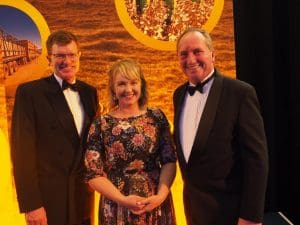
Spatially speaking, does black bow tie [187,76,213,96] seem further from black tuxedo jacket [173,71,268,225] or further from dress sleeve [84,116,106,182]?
dress sleeve [84,116,106,182]

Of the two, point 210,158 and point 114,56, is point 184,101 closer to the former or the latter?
point 210,158

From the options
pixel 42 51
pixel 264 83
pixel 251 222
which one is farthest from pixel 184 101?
pixel 264 83

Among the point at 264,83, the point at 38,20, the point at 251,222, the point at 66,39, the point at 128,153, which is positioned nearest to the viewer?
the point at 251,222

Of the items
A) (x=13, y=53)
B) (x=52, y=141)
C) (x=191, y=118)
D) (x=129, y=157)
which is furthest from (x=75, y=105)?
(x=13, y=53)

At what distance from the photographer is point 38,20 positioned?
3525mm

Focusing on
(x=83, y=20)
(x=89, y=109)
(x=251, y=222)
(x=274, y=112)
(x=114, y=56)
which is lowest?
(x=251, y=222)

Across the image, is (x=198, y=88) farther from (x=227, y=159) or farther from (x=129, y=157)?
(x=129, y=157)

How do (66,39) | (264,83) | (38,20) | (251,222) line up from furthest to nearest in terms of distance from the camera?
(264,83), (38,20), (66,39), (251,222)

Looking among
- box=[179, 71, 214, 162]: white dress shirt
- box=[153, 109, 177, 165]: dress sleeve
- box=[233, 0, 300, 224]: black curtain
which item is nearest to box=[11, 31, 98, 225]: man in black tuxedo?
box=[153, 109, 177, 165]: dress sleeve

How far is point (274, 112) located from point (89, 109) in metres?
2.31

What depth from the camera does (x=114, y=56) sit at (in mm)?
3627

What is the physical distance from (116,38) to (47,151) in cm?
130

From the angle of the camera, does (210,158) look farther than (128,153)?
No

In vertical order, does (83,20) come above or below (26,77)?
above
